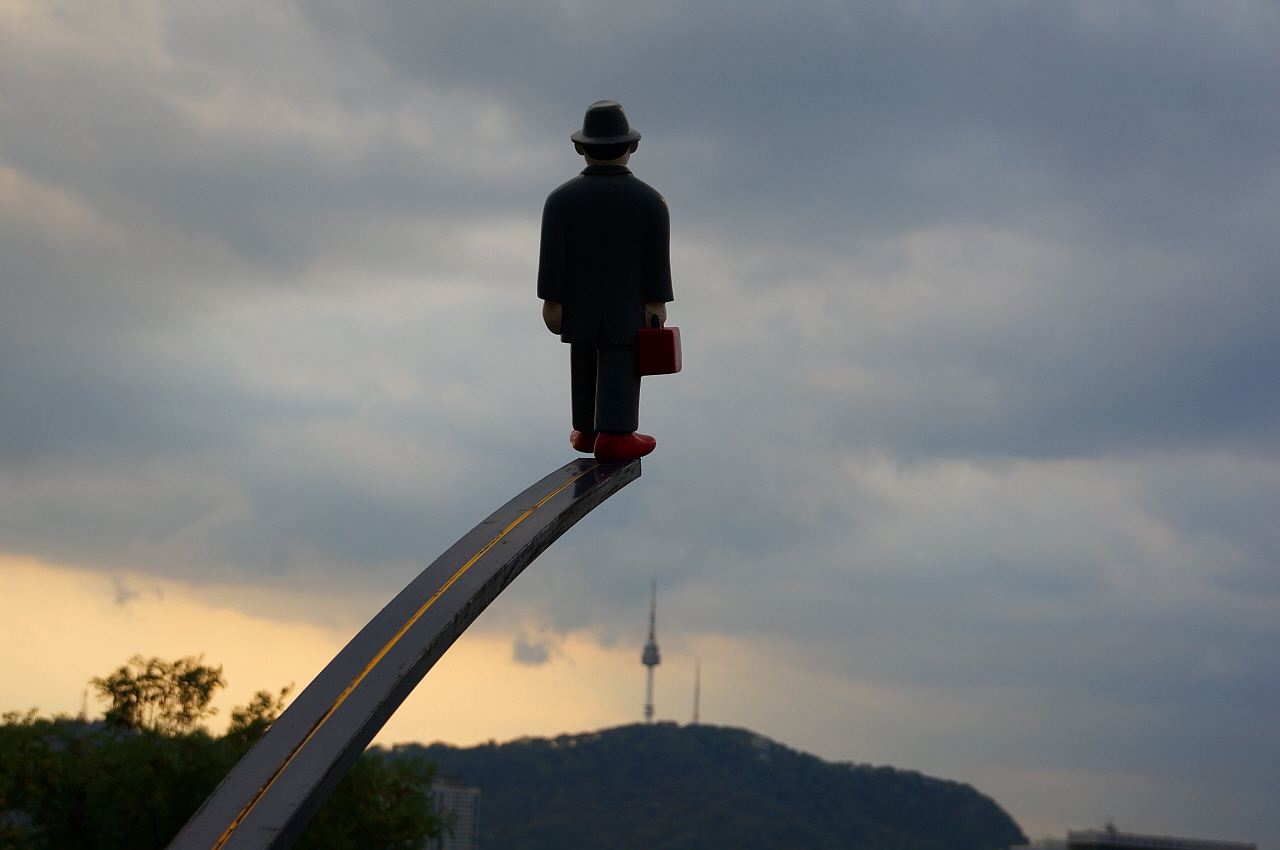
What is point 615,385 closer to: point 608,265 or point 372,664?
point 608,265

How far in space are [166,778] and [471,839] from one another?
416 ft

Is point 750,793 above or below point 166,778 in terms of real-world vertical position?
above

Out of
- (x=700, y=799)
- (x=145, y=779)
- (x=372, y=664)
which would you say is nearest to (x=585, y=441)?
(x=372, y=664)

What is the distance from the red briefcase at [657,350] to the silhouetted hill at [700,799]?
461 ft

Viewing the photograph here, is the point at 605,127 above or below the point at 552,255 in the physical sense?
above

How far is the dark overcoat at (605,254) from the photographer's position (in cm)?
1047

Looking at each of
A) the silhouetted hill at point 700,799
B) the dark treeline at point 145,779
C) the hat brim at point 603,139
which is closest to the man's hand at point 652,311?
the hat brim at point 603,139

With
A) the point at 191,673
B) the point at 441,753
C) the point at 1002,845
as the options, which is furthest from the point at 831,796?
the point at 191,673

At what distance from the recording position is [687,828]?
159 metres

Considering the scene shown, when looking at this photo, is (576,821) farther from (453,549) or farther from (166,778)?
(453,549)

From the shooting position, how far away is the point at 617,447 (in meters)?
10.7

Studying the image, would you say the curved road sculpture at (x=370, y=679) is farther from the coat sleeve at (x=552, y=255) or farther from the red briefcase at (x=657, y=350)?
the coat sleeve at (x=552, y=255)

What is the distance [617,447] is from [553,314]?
3.67 feet

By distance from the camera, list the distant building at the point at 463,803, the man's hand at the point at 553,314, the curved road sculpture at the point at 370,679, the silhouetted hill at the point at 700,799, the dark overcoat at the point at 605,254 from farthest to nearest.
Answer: the silhouetted hill at the point at 700,799 < the distant building at the point at 463,803 < the man's hand at the point at 553,314 < the dark overcoat at the point at 605,254 < the curved road sculpture at the point at 370,679
